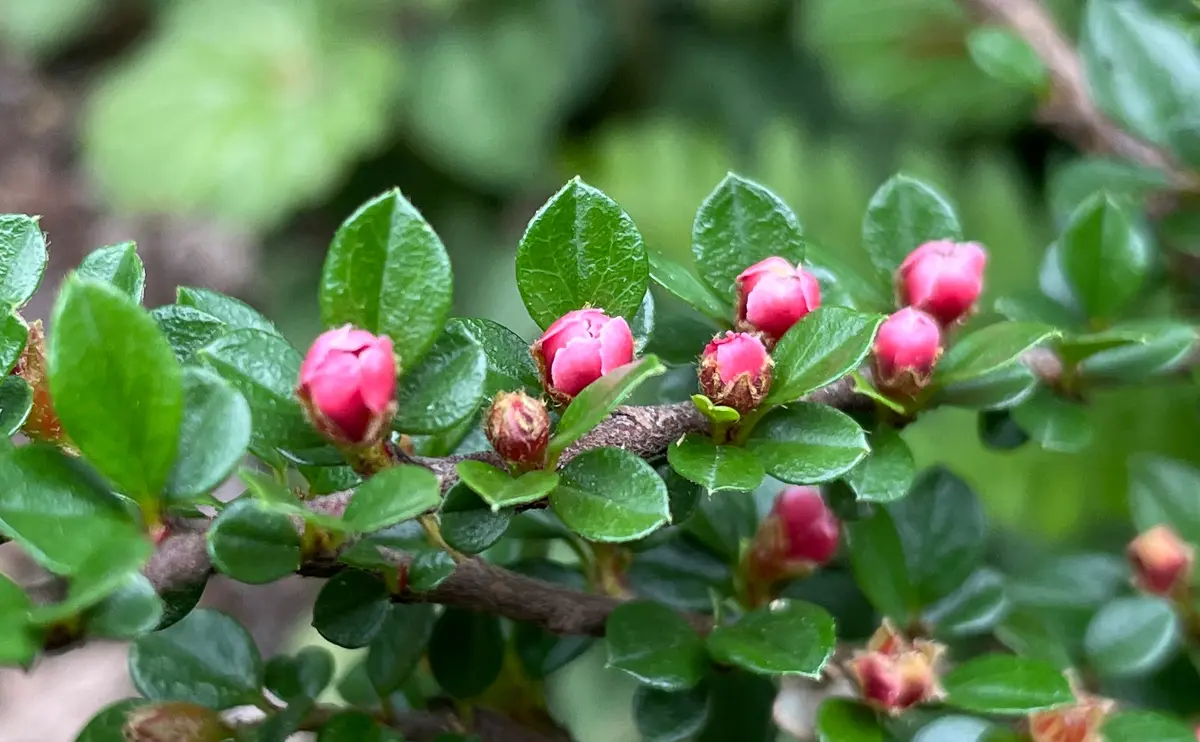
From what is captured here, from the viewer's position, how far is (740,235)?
453mm

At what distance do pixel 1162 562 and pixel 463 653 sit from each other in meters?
0.46

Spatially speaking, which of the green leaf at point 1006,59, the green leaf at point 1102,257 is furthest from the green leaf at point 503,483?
the green leaf at point 1006,59

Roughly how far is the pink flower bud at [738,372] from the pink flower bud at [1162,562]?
399mm

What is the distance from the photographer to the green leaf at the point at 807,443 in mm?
365

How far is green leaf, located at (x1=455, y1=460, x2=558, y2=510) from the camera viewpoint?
0.31 meters

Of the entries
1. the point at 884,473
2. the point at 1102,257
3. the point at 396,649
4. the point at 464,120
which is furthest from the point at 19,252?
the point at 464,120

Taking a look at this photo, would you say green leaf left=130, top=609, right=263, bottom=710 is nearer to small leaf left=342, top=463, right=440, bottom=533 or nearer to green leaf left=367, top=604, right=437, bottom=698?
green leaf left=367, top=604, right=437, bottom=698

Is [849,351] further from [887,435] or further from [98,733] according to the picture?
[98,733]

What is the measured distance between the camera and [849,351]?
0.36 m

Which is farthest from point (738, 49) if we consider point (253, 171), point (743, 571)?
point (743, 571)

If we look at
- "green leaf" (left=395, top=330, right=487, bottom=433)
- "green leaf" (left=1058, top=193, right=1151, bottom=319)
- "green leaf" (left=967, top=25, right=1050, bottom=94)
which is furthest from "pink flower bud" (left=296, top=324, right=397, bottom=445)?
"green leaf" (left=967, top=25, right=1050, bottom=94)

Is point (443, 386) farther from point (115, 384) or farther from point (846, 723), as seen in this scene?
point (846, 723)

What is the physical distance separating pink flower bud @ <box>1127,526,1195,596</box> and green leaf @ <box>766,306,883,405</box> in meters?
0.39

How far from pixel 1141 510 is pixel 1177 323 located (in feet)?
0.62
